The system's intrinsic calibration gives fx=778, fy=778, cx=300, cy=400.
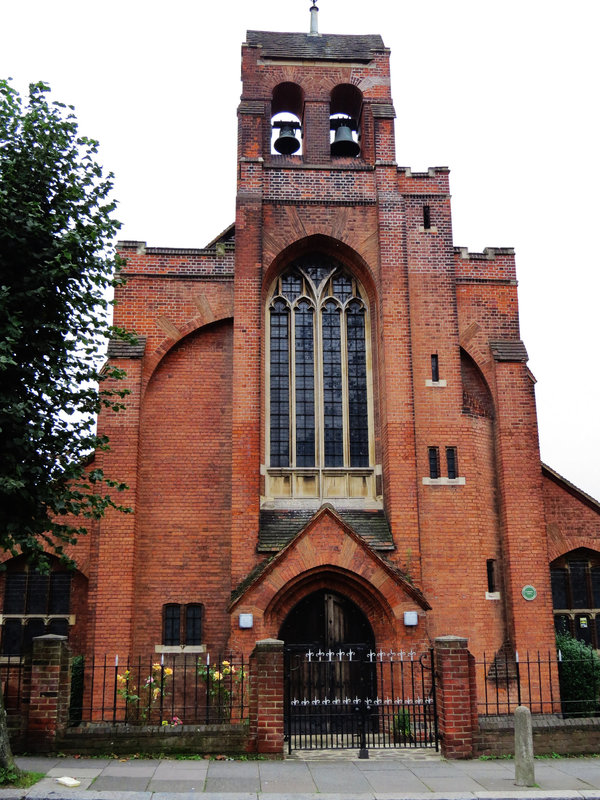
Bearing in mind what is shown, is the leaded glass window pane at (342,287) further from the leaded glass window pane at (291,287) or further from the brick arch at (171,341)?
the brick arch at (171,341)

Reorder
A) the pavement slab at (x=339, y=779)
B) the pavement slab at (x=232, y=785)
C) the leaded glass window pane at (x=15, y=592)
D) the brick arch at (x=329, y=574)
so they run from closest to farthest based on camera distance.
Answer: the pavement slab at (x=232, y=785) < the pavement slab at (x=339, y=779) < the brick arch at (x=329, y=574) < the leaded glass window pane at (x=15, y=592)

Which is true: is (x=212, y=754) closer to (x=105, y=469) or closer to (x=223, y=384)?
(x=105, y=469)

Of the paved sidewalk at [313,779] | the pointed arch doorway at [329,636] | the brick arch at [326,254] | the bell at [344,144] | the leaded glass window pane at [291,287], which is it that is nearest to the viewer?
the paved sidewalk at [313,779]

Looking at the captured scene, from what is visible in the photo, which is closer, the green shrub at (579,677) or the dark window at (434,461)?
the green shrub at (579,677)

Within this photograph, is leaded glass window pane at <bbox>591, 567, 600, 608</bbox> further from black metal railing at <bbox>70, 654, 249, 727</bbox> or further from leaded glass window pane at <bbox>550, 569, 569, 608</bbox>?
black metal railing at <bbox>70, 654, 249, 727</bbox>

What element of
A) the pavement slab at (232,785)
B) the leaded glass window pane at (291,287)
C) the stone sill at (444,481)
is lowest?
the pavement slab at (232,785)

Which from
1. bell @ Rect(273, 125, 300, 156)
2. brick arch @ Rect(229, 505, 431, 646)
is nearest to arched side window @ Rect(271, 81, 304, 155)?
bell @ Rect(273, 125, 300, 156)

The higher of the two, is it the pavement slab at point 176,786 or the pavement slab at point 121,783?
the pavement slab at point 121,783

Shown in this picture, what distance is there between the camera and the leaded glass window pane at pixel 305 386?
17109mm

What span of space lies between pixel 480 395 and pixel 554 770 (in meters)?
9.03

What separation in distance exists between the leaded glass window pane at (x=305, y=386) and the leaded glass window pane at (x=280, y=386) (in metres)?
0.23

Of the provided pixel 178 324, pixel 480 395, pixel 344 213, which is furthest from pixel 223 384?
pixel 480 395

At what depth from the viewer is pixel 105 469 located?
1602 centimetres

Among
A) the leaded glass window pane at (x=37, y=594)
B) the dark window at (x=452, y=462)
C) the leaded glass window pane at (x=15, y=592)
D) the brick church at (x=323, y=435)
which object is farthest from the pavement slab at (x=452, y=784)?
the leaded glass window pane at (x=15, y=592)
